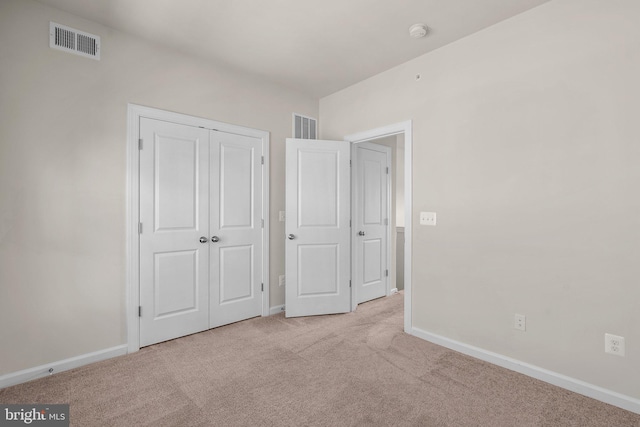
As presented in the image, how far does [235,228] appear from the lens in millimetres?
3379

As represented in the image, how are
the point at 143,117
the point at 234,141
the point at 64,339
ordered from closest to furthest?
the point at 64,339
the point at 143,117
the point at 234,141

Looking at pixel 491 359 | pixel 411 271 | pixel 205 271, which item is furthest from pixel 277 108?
pixel 491 359

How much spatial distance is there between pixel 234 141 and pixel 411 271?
2322mm

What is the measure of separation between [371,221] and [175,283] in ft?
8.29

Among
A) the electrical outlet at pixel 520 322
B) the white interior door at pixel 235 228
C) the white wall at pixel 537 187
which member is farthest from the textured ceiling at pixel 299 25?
the electrical outlet at pixel 520 322

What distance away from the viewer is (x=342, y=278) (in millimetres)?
3752

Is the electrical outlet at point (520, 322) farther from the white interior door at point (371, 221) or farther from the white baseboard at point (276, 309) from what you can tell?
the white baseboard at point (276, 309)

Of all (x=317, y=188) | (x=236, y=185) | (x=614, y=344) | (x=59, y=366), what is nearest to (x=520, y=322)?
(x=614, y=344)

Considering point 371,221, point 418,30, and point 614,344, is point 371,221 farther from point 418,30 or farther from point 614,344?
point 614,344

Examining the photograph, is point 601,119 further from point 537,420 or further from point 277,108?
point 277,108

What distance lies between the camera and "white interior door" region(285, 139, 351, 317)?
360 centimetres

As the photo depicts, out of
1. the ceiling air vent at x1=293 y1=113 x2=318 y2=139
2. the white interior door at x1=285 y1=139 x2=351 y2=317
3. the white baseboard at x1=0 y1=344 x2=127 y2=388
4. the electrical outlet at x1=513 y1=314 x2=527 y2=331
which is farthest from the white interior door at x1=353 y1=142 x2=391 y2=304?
the white baseboard at x1=0 y1=344 x2=127 y2=388

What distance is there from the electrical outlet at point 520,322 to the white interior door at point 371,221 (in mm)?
1828

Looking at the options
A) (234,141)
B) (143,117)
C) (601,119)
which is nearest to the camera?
(601,119)
